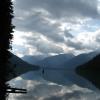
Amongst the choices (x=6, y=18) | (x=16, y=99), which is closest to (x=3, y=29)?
(x=6, y=18)

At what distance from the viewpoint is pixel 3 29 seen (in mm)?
49844

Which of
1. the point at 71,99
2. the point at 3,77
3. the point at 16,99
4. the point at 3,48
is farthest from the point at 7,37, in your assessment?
the point at 71,99

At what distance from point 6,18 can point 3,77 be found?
754 cm

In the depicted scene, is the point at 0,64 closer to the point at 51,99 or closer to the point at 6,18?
Answer: the point at 6,18

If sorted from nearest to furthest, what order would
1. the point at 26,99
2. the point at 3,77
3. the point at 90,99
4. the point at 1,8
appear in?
the point at 1,8, the point at 3,77, the point at 26,99, the point at 90,99

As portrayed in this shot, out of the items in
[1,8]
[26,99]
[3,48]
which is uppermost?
[1,8]

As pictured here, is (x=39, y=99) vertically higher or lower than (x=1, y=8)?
lower

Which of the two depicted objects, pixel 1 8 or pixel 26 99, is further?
pixel 26 99

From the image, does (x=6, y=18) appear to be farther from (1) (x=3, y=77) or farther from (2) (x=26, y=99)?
(2) (x=26, y=99)

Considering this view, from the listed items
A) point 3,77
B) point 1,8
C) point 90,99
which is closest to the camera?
point 1,8

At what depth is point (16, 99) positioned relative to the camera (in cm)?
6044

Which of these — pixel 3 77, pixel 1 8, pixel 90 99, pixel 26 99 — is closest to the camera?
pixel 1 8

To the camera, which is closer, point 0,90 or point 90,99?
point 0,90

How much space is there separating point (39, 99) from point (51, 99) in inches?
76.1
